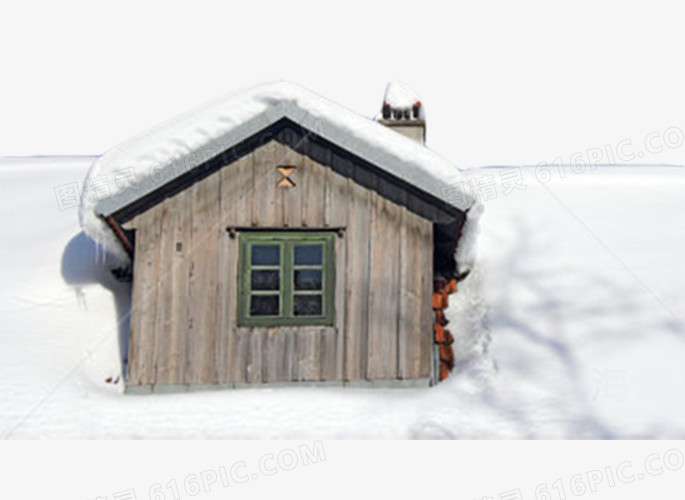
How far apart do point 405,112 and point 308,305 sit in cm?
395

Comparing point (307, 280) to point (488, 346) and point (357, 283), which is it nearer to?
point (357, 283)

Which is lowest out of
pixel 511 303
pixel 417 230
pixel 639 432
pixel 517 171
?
pixel 639 432

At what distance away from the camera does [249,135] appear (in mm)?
7926

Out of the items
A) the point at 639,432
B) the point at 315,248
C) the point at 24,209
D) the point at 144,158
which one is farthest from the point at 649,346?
the point at 24,209

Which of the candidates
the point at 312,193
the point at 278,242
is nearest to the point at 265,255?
the point at 278,242

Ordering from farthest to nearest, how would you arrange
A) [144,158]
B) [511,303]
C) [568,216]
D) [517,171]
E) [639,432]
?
[517,171], [568,216], [511,303], [144,158], [639,432]

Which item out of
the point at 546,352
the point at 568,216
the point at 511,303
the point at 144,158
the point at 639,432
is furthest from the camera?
the point at 568,216

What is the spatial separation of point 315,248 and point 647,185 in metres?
6.63

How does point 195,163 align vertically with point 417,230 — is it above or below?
above

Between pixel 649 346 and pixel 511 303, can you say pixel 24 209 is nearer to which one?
pixel 511 303

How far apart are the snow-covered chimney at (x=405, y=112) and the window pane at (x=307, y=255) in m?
3.32

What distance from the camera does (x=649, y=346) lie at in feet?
27.5

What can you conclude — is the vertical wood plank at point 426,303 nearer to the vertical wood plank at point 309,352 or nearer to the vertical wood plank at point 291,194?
the vertical wood plank at point 309,352

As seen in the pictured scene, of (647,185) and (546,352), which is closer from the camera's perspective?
(546,352)
